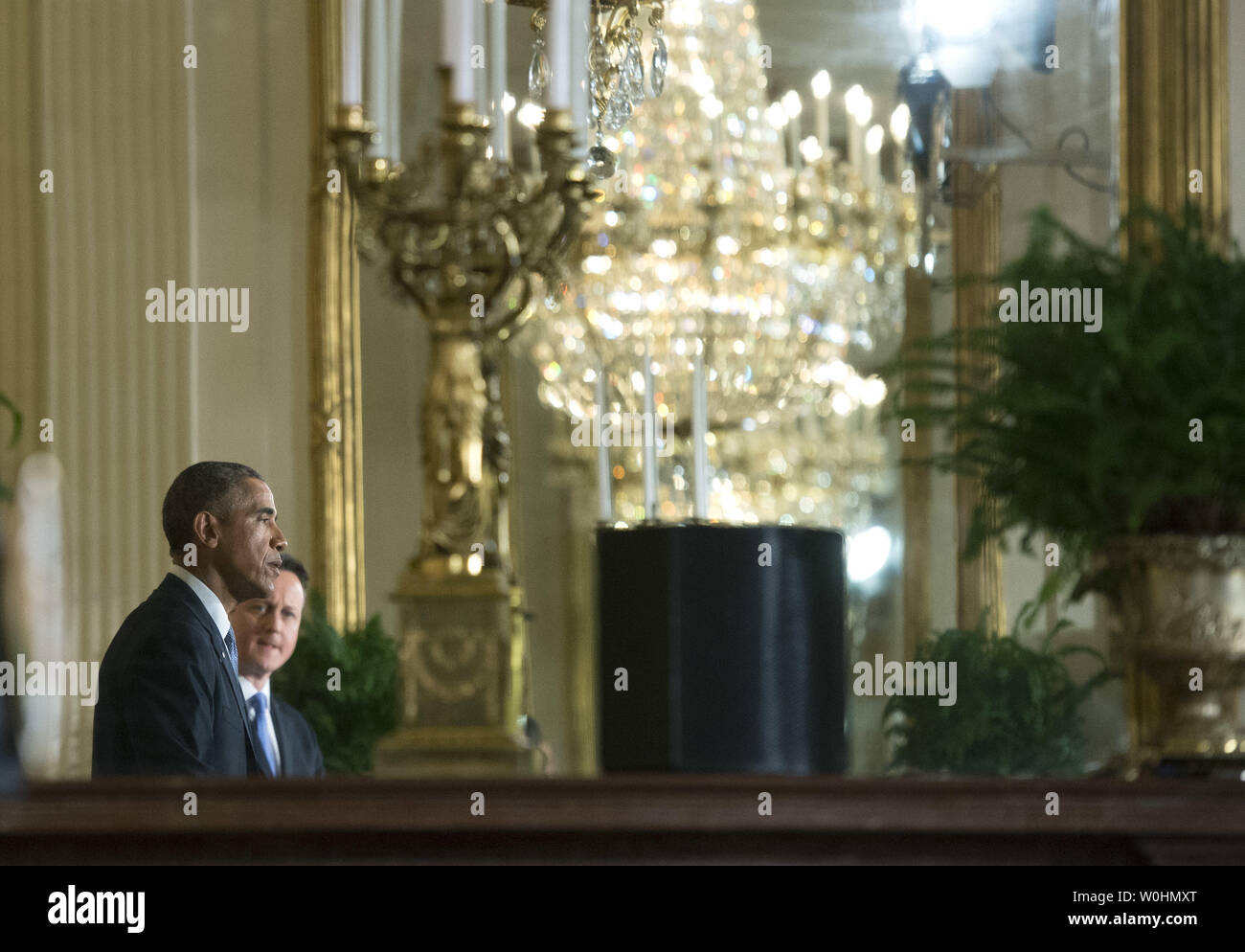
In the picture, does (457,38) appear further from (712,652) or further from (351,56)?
(712,652)

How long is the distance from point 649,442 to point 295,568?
25.2 inches

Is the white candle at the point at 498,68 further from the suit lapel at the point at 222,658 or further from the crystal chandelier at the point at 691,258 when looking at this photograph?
the suit lapel at the point at 222,658

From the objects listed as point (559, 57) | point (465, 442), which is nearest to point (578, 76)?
point (559, 57)

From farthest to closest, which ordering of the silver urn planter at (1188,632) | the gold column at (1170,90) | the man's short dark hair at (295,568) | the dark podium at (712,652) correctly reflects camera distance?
the gold column at (1170,90) → the man's short dark hair at (295,568) → the silver urn planter at (1188,632) → the dark podium at (712,652)

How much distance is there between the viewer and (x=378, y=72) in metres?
2.48

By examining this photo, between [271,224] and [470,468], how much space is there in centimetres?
71

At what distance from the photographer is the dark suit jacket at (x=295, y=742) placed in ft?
7.94

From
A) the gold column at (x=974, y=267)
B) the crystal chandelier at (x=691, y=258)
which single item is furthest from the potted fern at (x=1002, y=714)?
the crystal chandelier at (x=691, y=258)

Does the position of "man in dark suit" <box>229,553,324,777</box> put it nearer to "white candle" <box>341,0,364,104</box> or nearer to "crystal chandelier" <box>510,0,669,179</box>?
"white candle" <box>341,0,364,104</box>

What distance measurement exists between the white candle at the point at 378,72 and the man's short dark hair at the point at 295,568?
0.69 meters

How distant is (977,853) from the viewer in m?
1.77

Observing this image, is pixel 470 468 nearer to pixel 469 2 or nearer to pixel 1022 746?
pixel 469 2
